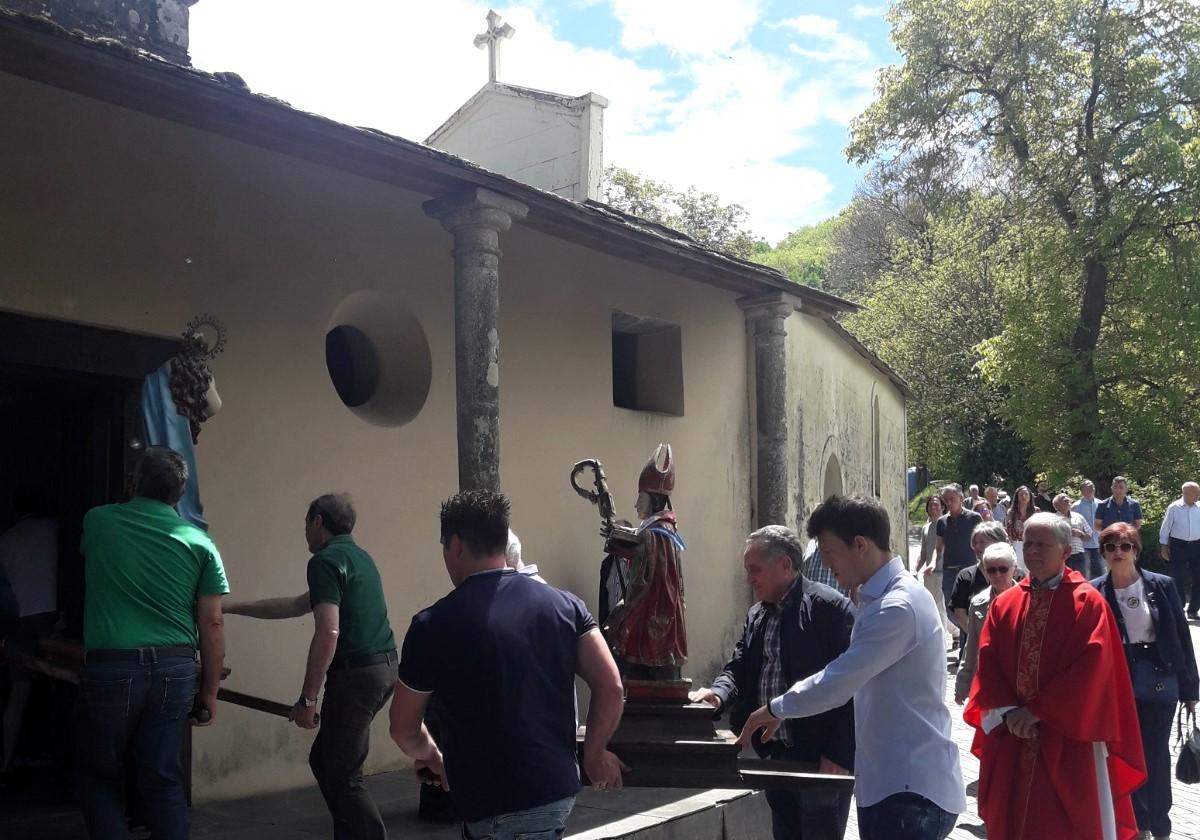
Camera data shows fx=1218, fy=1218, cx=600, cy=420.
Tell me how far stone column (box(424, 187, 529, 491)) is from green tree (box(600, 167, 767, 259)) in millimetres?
34833

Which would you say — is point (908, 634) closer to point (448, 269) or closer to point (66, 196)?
point (66, 196)

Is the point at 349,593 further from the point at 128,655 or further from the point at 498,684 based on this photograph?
the point at 498,684

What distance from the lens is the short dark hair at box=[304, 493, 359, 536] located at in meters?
5.50

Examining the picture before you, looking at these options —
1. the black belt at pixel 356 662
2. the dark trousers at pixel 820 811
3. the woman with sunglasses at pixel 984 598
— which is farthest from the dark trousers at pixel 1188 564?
the black belt at pixel 356 662

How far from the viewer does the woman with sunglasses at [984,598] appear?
7.10 meters

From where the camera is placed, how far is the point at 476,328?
7.46 metres

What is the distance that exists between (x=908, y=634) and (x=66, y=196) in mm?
4759

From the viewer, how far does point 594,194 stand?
1611 centimetres

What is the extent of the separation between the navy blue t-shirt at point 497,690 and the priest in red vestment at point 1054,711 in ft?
8.10

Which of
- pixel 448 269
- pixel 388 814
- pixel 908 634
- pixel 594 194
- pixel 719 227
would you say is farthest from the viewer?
pixel 719 227

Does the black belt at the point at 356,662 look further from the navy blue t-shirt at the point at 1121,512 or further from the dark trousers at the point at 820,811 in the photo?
the navy blue t-shirt at the point at 1121,512

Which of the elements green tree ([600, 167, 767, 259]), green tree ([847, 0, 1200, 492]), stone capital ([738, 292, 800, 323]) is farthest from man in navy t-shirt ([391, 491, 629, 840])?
green tree ([600, 167, 767, 259])

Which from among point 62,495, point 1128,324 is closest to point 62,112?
point 62,495

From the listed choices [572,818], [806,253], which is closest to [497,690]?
[572,818]
